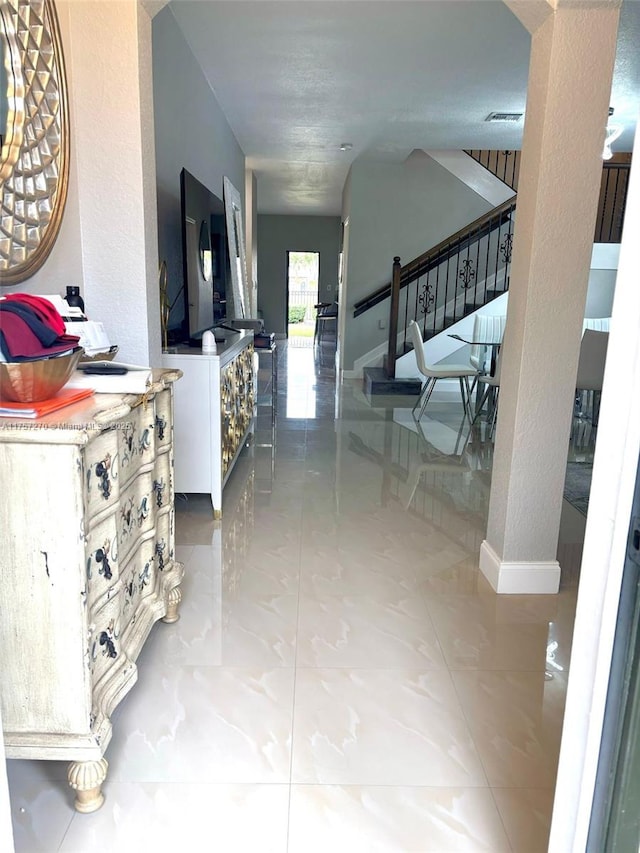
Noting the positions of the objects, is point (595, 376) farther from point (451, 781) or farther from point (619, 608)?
point (619, 608)

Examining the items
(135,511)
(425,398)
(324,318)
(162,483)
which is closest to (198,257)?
(162,483)

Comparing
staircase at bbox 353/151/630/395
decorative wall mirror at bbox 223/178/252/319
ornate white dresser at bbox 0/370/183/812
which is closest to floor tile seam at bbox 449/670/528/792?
ornate white dresser at bbox 0/370/183/812

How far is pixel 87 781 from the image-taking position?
1.38m

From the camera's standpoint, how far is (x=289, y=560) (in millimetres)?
2783

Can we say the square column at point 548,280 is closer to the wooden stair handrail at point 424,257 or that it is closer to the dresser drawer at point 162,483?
the dresser drawer at point 162,483

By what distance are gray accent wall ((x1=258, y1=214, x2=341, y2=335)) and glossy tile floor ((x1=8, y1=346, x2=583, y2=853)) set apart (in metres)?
11.5

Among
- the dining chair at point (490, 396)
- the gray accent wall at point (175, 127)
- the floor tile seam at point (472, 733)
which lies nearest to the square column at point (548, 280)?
the floor tile seam at point (472, 733)

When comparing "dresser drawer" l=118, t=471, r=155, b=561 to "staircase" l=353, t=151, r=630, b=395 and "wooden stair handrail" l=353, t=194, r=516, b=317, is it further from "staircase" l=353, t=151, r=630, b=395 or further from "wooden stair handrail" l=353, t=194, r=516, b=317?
"wooden stair handrail" l=353, t=194, r=516, b=317

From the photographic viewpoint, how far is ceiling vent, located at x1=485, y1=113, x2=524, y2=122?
18.7 ft

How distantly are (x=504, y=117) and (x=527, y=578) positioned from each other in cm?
496

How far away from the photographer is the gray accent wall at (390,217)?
8.00 metres

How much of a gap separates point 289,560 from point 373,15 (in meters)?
3.26

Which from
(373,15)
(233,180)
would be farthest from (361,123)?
(373,15)

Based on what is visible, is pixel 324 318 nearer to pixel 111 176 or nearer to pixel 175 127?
pixel 175 127
